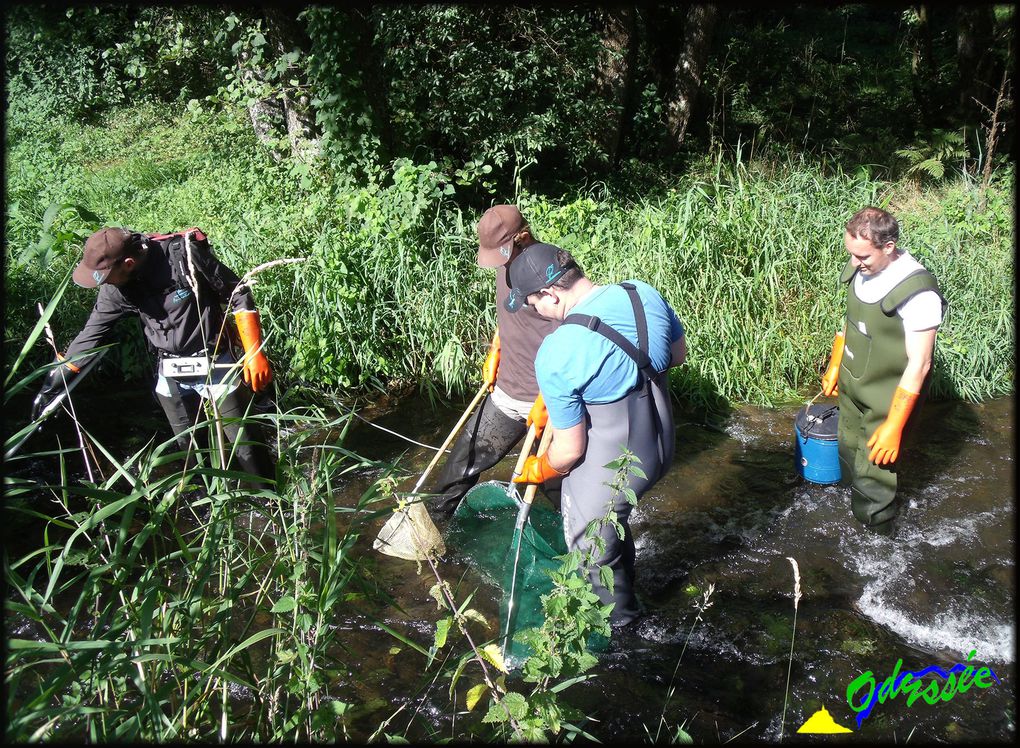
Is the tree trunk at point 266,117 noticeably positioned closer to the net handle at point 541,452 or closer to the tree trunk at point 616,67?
the tree trunk at point 616,67

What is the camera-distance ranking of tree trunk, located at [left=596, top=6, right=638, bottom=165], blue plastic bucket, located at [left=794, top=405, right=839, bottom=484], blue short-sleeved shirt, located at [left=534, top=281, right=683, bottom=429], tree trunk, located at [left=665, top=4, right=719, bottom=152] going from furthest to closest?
tree trunk, located at [left=665, top=4, right=719, bottom=152] < tree trunk, located at [left=596, top=6, right=638, bottom=165] < blue plastic bucket, located at [left=794, top=405, right=839, bottom=484] < blue short-sleeved shirt, located at [left=534, top=281, right=683, bottom=429]

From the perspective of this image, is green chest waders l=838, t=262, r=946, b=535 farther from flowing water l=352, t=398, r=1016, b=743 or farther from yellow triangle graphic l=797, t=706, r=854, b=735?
yellow triangle graphic l=797, t=706, r=854, b=735

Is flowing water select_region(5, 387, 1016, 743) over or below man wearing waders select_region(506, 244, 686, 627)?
below

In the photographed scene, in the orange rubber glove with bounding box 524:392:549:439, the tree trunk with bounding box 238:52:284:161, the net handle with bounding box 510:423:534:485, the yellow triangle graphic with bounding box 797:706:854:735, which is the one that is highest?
the tree trunk with bounding box 238:52:284:161

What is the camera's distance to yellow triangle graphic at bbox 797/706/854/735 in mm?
3080

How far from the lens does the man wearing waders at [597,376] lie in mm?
2797

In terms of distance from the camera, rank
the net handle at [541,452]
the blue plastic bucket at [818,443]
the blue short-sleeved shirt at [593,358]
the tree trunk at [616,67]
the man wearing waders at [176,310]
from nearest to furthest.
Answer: the blue short-sleeved shirt at [593,358], the net handle at [541,452], the man wearing waders at [176,310], the blue plastic bucket at [818,443], the tree trunk at [616,67]

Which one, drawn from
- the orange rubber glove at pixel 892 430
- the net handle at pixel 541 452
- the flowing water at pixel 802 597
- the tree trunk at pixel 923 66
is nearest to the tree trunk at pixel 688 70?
the tree trunk at pixel 923 66

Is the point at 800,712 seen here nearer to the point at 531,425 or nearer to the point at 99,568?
the point at 531,425

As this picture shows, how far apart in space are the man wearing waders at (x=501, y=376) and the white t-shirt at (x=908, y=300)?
152 cm

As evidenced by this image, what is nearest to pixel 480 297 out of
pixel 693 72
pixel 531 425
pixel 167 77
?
pixel 531 425

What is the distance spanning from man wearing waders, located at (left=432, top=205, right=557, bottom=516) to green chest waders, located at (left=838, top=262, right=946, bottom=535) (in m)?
1.53

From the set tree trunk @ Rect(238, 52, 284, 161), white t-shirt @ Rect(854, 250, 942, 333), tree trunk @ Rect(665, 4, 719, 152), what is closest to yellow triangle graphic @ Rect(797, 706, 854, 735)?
white t-shirt @ Rect(854, 250, 942, 333)

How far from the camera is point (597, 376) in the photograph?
2826 millimetres
